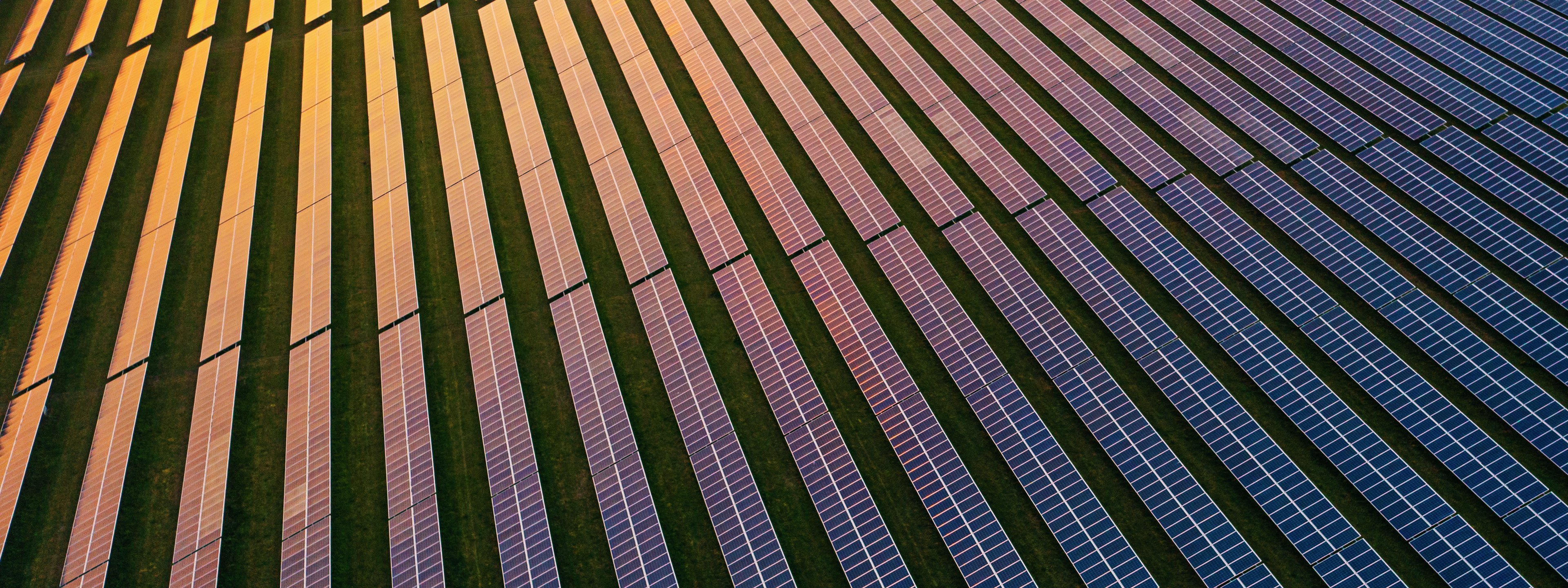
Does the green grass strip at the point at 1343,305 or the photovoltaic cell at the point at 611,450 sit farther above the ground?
the green grass strip at the point at 1343,305

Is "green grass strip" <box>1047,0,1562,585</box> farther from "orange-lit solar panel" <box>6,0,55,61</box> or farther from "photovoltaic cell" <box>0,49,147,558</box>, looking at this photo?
"orange-lit solar panel" <box>6,0,55,61</box>

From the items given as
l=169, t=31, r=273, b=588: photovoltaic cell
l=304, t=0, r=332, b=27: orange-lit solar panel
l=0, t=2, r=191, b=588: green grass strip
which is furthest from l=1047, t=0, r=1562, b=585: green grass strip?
l=304, t=0, r=332, b=27: orange-lit solar panel

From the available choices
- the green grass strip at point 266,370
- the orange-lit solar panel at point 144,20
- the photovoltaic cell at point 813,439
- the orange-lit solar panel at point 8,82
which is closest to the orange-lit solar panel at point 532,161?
the photovoltaic cell at point 813,439

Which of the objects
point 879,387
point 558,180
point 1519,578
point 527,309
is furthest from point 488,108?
point 1519,578

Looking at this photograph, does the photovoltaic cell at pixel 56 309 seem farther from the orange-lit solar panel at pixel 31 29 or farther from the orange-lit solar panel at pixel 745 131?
the orange-lit solar panel at pixel 745 131

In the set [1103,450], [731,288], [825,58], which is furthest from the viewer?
[825,58]

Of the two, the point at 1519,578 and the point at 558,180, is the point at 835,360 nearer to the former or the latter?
the point at 558,180
